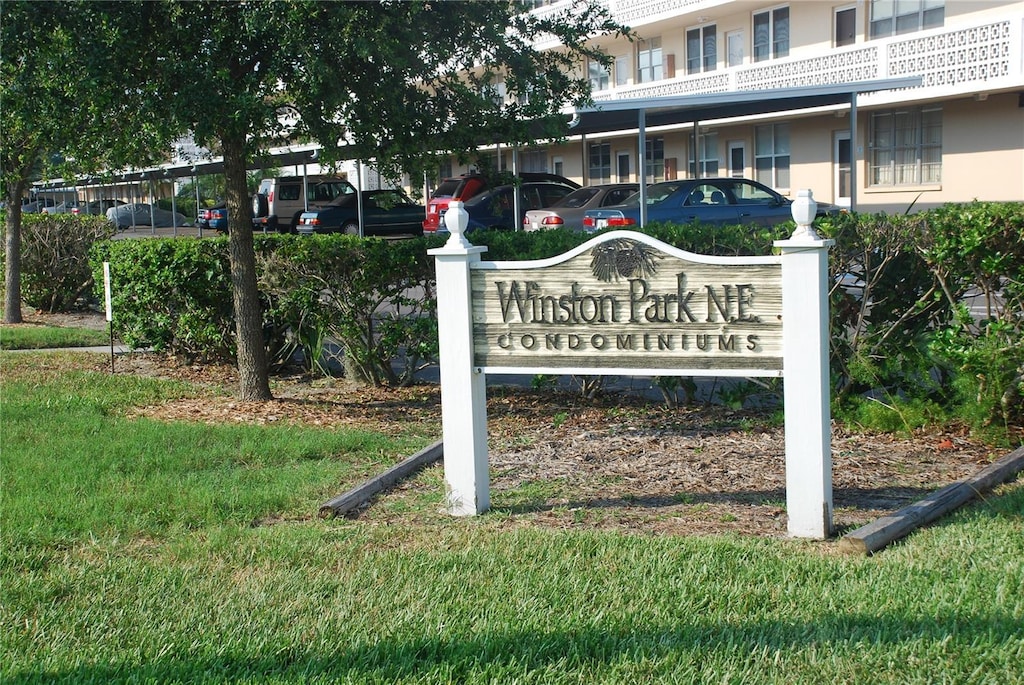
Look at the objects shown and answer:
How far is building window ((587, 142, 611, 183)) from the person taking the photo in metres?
38.3

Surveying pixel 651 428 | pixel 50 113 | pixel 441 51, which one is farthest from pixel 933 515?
pixel 50 113

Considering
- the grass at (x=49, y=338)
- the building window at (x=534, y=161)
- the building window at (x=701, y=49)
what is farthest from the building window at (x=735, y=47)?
the grass at (x=49, y=338)

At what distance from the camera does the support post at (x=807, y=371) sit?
5.09 m

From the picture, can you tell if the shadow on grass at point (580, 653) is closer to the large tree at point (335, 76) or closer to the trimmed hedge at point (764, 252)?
the trimmed hedge at point (764, 252)

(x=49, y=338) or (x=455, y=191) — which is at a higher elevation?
(x=455, y=191)

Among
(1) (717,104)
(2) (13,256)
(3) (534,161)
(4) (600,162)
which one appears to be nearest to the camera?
(2) (13,256)

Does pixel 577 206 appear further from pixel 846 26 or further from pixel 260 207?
pixel 260 207

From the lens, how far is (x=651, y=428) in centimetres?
791

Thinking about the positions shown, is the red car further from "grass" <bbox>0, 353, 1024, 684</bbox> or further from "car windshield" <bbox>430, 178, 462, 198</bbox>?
Result: "grass" <bbox>0, 353, 1024, 684</bbox>

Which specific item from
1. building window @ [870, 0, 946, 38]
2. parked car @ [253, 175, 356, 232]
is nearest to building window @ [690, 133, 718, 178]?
building window @ [870, 0, 946, 38]

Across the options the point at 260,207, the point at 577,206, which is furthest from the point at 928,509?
the point at 260,207

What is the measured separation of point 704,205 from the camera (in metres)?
20.0

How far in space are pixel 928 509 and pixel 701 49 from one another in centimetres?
3027

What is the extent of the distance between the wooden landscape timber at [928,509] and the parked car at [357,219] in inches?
982
